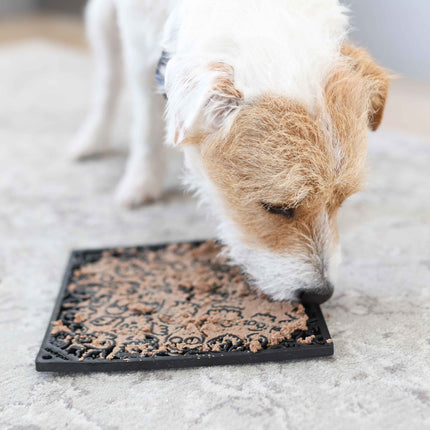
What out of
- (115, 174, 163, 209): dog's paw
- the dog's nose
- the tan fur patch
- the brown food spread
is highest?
the tan fur patch

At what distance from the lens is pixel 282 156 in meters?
1.25

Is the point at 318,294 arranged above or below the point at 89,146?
above

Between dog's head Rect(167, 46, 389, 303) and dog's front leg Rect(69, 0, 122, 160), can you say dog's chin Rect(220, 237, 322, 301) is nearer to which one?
dog's head Rect(167, 46, 389, 303)

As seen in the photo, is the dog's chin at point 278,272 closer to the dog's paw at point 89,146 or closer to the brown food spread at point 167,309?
the brown food spread at point 167,309

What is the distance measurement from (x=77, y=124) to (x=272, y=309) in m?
1.85

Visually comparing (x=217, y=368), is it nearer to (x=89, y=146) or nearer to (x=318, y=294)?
(x=318, y=294)

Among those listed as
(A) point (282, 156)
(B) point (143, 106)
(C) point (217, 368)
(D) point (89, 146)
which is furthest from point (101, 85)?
(C) point (217, 368)

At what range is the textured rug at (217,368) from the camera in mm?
1175

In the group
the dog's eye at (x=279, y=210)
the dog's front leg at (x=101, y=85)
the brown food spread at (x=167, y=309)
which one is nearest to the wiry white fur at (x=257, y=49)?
the dog's eye at (x=279, y=210)

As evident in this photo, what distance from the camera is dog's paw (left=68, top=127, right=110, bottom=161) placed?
251cm

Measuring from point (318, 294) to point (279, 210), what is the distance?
228 mm

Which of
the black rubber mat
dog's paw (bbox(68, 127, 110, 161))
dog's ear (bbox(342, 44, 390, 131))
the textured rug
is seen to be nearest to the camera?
the textured rug

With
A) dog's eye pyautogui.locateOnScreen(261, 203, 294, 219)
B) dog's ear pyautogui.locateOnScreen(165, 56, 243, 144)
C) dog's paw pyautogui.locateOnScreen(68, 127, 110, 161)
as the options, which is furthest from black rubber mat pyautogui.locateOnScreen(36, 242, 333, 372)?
dog's paw pyautogui.locateOnScreen(68, 127, 110, 161)

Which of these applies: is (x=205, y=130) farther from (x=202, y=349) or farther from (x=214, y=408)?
(x=214, y=408)
